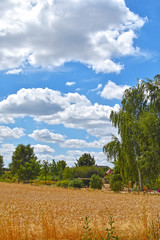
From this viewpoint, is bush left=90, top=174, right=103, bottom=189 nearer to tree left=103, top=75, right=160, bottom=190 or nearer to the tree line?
tree left=103, top=75, right=160, bottom=190

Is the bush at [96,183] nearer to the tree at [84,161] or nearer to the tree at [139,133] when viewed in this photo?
the tree at [139,133]

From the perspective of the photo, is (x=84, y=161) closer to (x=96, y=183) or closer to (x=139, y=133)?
(x=96, y=183)

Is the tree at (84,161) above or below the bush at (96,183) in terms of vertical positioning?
above

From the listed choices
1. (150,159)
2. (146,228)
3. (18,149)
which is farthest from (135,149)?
(18,149)

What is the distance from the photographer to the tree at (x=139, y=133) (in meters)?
22.1

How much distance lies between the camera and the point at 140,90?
26.5 m

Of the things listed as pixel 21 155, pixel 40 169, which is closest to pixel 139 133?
pixel 40 169

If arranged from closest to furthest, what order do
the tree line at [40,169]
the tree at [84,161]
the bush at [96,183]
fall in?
1. the bush at [96,183]
2. the tree line at [40,169]
3. the tree at [84,161]

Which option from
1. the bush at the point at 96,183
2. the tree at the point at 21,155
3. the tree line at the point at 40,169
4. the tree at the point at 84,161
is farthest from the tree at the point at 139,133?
the tree at the point at 84,161

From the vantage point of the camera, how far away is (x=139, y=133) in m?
24.0

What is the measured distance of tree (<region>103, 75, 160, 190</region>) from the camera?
22.1 meters

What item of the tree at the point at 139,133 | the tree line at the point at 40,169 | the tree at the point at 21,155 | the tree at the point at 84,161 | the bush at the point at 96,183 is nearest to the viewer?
the tree at the point at 139,133

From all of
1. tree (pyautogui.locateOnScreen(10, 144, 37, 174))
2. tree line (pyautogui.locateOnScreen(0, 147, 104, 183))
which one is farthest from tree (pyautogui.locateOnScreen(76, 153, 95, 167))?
tree (pyautogui.locateOnScreen(10, 144, 37, 174))

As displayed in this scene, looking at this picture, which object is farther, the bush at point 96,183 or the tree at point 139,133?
the bush at point 96,183
